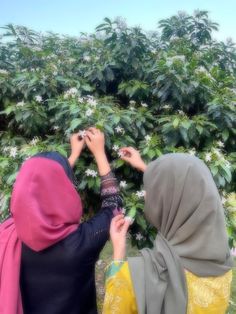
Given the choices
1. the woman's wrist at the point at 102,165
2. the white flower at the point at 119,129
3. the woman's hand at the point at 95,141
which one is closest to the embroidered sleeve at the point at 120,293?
the woman's wrist at the point at 102,165

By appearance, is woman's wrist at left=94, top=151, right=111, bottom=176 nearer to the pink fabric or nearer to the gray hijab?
the pink fabric

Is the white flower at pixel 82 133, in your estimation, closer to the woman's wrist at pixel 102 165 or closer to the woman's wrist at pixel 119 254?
the woman's wrist at pixel 102 165

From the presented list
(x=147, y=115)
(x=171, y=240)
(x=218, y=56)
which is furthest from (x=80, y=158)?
(x=218, y=56)

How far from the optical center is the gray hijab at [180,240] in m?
1.51

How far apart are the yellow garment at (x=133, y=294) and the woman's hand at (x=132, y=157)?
2.62ft

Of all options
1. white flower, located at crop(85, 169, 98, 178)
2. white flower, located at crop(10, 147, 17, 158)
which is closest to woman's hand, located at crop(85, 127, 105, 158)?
white flower, located at crop(85, 169, 98, 178)

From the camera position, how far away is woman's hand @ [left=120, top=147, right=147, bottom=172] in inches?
90.5

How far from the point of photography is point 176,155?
5.30 feet

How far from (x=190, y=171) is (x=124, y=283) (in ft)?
1.66

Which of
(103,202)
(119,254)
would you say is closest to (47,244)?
(119,254)

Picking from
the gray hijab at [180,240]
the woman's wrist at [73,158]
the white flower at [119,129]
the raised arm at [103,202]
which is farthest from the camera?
the white flower at [119,129]

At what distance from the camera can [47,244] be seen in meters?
1.63

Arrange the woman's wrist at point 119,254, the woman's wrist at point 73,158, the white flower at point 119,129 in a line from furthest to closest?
the white flower at point 119,129, the woman's wrist at point 73,158, the woman's wrist at point 119,254

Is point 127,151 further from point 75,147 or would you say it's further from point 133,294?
point 133,294
